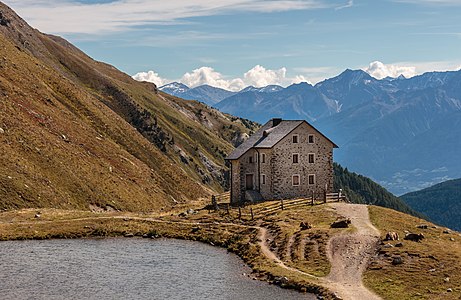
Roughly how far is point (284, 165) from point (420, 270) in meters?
44.6

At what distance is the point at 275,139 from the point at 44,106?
2260 inches

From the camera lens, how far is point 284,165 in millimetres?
94750

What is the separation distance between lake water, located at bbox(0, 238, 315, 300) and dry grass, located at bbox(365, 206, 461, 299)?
7.02m

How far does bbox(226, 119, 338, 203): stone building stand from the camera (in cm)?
9469

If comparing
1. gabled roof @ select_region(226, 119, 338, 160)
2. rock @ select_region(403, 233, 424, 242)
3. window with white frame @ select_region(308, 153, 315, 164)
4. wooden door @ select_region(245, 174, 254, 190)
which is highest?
gabled roof @ select_region(226, 119, 338, 160)

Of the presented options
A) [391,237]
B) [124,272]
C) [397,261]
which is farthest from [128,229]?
[397,261]

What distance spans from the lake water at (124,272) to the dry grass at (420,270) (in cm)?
702

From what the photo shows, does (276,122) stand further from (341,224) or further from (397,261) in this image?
(397,261)

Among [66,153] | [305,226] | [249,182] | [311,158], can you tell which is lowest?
[305,226]

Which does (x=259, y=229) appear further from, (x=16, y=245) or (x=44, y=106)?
(x=44, y=106)

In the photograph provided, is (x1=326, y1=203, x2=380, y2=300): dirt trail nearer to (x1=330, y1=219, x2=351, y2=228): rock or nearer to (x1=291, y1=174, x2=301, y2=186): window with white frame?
(x1=330, y1=219, x2=351, y2=228): rock

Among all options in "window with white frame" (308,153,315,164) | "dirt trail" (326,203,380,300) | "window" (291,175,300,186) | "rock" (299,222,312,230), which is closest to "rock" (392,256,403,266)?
"dirt trail" (326,203,380,300)

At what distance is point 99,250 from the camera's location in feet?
208

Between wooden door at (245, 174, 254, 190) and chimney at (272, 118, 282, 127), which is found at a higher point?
chimney at (272, 118, 282, 127)
